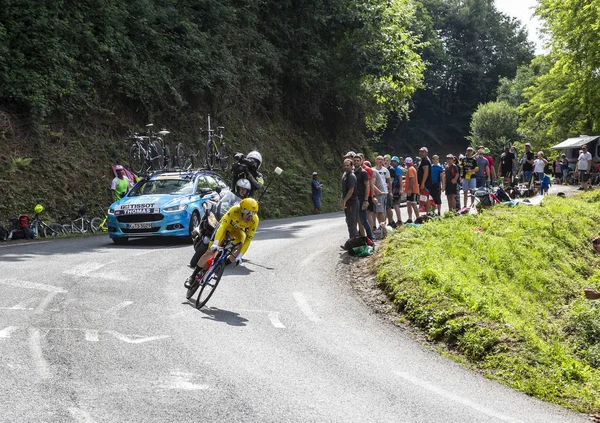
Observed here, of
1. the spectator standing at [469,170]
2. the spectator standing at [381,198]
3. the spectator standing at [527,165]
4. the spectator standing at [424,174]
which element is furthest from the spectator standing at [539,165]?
the spectator standing at [381,198]

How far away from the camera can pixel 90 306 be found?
32.4 ft

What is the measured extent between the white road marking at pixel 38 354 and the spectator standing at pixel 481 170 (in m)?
16.7

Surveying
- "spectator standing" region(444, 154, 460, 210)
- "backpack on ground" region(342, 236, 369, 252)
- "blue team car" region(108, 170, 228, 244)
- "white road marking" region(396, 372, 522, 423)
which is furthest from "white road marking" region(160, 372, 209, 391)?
"spectator standing" region(444, 154, 460, 210)

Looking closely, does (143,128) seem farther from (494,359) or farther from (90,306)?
(494,359)

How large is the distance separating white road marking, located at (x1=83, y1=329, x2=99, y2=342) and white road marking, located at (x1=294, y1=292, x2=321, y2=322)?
275cm

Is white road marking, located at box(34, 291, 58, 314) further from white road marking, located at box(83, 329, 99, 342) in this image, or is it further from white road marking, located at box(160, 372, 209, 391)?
white road marking, located at box(160, 372, 209, 391)

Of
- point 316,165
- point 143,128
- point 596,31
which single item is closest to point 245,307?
point 143,128

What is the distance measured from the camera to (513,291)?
15.4 m

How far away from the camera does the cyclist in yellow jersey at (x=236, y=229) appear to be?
34.4ft

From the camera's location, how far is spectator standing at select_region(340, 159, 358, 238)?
1545cm

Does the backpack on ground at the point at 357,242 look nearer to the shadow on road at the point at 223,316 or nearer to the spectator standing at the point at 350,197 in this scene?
the spectator standing at the point at 350,197

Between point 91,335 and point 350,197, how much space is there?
8317 millimetres

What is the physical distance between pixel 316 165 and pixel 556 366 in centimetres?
3272

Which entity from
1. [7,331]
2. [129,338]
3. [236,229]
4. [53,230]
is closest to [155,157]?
[53,230]
